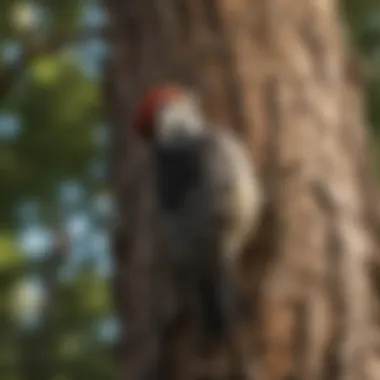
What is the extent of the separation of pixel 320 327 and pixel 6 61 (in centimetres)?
186

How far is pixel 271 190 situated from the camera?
2.43 m

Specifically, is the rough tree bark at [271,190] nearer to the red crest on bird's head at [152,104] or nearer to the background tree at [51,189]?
the red crest on bird's head at [152,104]

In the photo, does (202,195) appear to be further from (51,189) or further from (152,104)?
(51,189)

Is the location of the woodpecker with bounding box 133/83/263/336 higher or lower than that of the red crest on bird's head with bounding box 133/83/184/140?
lower

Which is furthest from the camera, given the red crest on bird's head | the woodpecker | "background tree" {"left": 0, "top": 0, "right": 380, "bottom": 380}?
"background tree" {"left": 0, "top": 0, "right": 380, "bottom": 380}

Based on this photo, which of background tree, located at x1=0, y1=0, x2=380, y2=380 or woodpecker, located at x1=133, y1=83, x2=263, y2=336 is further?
background tree, located at x1=0, y1=0, x2=380, y2=380

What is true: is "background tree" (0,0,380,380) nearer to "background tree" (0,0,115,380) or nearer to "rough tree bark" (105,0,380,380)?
"background tree" (0,0,115,380)

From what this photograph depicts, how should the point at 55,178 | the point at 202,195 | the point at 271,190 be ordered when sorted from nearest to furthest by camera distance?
the point at 271,190 → the point at 202,195 → the point at 55,178

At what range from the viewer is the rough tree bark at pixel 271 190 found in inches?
89.6

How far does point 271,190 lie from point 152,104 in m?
0.43

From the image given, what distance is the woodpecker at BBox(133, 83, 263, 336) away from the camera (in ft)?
7.81

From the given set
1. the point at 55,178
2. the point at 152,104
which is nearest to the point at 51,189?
the point at 55,178

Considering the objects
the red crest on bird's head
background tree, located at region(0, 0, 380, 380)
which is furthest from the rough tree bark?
background tree, located at region(0, 0, 380, 380)

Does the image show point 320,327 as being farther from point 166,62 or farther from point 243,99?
point 166,62
